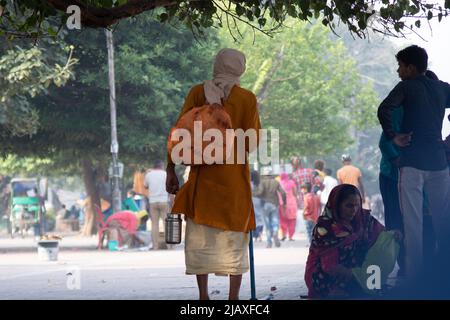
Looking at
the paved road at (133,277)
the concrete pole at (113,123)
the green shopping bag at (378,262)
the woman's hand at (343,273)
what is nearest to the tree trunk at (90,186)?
the concrete pole at (113,123)

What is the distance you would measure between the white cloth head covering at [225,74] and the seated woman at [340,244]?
205 cm

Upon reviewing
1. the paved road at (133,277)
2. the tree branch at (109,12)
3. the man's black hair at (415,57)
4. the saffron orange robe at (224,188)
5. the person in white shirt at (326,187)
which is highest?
the tree branch at (109,12)

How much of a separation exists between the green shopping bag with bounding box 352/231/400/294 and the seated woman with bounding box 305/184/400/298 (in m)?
0.07

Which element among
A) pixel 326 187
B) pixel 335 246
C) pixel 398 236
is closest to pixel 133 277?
pixel 335 246

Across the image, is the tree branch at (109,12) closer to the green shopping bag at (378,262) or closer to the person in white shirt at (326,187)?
the green shopping bag at (378,262)

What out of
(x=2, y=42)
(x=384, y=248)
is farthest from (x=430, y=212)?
(x=2, y=42)

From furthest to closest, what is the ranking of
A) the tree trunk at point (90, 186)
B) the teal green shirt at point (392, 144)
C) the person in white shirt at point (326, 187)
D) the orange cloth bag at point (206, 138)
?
1. the tree trunk at point (90, 186)
2. the person in white shirt at point (326, 187)
3. the teal green shirt at point (392, 144)
4. the orange cloth bag at point (206, 138)

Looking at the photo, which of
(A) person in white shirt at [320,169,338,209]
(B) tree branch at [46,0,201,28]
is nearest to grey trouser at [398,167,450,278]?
(B) tree branch at [46,0,201,28]

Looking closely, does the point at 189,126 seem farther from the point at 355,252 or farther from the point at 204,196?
the point at 355,252

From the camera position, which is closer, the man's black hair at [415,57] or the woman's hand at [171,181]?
the woman's hand at [171,181]

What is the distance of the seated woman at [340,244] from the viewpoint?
37.3 ft

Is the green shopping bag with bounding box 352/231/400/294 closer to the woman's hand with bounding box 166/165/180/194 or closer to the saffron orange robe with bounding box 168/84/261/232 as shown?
the saffron orange robe with bounding box 168/84/261/232
